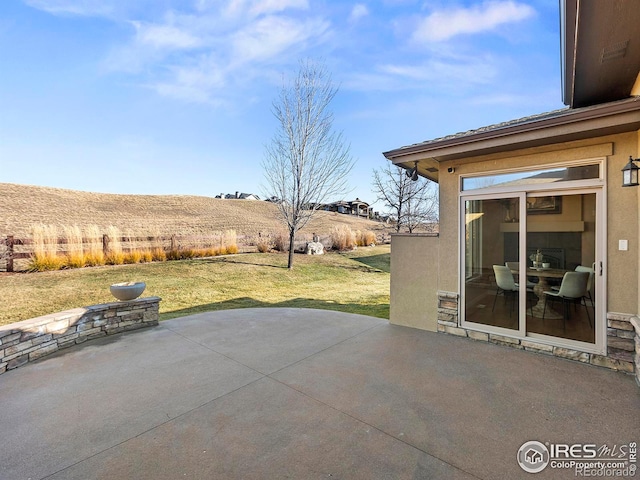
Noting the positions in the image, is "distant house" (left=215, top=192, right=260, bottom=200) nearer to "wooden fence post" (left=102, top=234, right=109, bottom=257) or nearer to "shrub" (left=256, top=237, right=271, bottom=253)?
"shrub" (left=256, top=237, right=271, bottom=253)

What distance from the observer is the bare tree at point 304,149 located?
1291cm

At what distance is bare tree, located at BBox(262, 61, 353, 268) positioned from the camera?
42.3 ft

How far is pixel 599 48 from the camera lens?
11.3 feet

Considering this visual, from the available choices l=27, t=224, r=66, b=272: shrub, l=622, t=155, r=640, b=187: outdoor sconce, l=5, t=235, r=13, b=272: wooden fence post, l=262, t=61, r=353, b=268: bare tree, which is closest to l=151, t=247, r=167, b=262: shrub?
l=27, t=224, r=66, b=272: shrub

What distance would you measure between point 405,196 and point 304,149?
5.14 meters

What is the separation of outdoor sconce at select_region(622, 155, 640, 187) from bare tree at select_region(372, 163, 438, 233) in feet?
34.0

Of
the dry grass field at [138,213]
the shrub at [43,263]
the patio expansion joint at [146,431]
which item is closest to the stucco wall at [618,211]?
the patio expansion joint at [146,431]

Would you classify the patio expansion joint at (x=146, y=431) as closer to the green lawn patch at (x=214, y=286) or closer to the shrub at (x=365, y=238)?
the green lawn patch at (x=214, y=286)

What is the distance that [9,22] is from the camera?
630cm

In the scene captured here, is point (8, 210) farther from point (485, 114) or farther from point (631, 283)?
point (631, 283)

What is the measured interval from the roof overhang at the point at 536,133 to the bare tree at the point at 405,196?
29.3ft

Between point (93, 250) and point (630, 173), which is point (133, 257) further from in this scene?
point (630, 173)

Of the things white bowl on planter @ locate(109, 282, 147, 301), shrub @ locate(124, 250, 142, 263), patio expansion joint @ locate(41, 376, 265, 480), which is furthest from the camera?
shrub @ locate(124, 250, 142, 263)

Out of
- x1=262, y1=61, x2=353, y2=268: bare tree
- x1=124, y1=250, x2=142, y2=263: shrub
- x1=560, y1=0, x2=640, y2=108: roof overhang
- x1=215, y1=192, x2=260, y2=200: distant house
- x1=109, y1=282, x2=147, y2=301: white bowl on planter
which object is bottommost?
x1=109, y1=282, x2=147, y2=301: white bowl on planter
